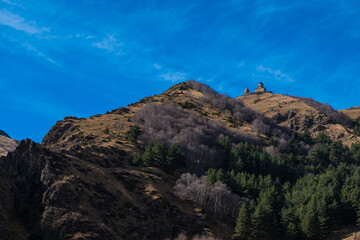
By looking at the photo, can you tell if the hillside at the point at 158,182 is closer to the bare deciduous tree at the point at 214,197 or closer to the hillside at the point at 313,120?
the bare deciduous tree at the point at 214,197

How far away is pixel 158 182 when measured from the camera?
265ft

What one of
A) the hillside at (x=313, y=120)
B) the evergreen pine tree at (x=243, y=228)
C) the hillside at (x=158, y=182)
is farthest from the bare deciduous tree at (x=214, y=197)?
the hillside at (x=313, y=120)

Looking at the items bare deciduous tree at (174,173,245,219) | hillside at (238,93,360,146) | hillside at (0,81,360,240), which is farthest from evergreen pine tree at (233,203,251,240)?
hillside at (238,93,360,146)

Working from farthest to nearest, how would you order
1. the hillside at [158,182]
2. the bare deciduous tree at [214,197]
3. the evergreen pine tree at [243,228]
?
the bare deciduous tree at [214,197]
the evergreen pine tree at [243,228]
the hillside at [158,182]

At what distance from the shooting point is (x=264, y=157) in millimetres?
105500

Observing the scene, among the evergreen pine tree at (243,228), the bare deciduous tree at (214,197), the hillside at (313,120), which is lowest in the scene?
the evergreen pine tree at (243,228)

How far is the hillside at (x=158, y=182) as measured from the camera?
5780 centimetres

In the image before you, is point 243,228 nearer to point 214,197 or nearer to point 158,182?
point 214,197

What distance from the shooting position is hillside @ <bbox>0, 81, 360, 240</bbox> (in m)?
57.8

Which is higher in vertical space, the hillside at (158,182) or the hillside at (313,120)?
the hillside at (313,120)

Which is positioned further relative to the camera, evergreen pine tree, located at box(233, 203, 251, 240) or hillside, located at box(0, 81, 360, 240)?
evergreen pine tree, located at box(233, 203, 251, 240)

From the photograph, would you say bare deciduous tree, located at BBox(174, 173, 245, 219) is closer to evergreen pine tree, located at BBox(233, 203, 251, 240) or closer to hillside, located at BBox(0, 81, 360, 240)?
hillside, located at BBox(0, 81, 360, 240)

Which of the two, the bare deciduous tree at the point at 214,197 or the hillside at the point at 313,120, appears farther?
the hillside at the point at 313,120

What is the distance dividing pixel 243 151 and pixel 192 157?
17.8 m
